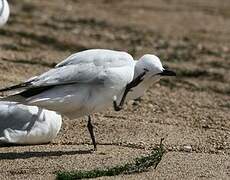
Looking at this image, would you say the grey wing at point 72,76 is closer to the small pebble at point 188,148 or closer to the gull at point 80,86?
the gull at point 80,86

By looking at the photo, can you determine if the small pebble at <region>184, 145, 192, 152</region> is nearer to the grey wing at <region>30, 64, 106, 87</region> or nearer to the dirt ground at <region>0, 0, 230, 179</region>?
the dirt ground at <region>0, 0, 230, 179</region>

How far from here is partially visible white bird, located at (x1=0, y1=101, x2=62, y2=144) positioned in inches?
256

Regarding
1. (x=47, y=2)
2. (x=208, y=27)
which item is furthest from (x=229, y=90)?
(x=47, y=2)

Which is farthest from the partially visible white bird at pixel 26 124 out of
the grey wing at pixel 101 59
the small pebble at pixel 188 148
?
the small pebble at pixel 188 148

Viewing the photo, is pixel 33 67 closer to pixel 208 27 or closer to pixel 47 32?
pixel 47 32

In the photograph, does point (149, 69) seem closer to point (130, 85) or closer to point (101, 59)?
point (130, 85)

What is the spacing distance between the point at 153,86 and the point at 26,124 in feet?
9.69

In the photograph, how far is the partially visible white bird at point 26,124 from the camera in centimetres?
650

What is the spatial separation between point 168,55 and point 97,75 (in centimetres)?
524

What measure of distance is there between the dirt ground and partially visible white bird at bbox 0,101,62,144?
9 cm

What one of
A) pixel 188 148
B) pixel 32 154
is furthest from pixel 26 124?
Answer: pixel 188 148

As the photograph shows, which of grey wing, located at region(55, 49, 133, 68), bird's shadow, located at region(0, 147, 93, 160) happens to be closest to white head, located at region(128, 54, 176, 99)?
grey wing, located at region(55, 49, 133, 68)

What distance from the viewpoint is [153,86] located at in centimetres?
927

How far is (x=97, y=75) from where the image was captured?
6.27m
